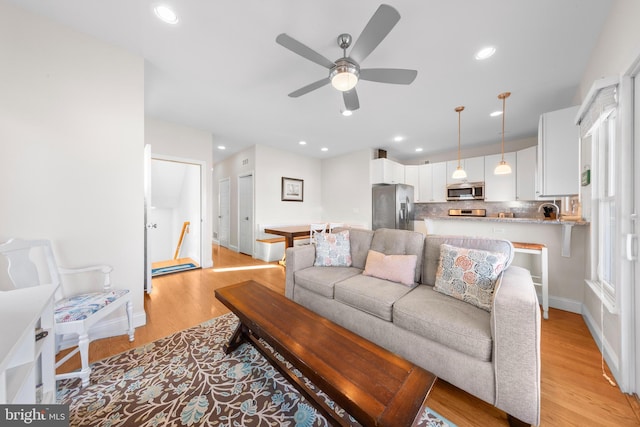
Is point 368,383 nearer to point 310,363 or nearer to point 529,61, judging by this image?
point 310,363

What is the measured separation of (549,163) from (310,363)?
129 inches

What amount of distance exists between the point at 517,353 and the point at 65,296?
3.22 m

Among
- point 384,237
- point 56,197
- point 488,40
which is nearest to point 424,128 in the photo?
point 488,40

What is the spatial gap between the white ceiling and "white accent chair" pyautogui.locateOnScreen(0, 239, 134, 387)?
186 cm

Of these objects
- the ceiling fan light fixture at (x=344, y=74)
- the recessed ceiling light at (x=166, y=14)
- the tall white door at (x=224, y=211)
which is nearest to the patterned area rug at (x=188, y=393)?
the ceiling fan light fixture at (x=344, y=74)

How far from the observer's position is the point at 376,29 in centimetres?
140

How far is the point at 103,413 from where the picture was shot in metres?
1.23

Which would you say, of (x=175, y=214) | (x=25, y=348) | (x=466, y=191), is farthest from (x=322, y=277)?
(x=175, y=214)

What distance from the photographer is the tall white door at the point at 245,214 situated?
5.05 meters

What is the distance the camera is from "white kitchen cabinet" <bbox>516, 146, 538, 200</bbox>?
3.89 m

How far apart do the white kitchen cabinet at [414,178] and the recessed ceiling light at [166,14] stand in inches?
208

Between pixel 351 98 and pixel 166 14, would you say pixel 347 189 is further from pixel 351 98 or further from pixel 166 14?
pixel 166 14

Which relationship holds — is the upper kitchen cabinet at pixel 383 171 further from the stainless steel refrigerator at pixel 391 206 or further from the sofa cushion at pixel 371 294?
the sofa cushion at pixel 371 294

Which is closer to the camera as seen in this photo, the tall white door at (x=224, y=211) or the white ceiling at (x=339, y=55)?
the white ceiling at (x=339, y=55)
